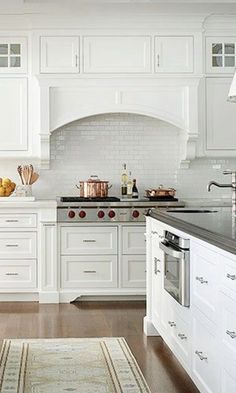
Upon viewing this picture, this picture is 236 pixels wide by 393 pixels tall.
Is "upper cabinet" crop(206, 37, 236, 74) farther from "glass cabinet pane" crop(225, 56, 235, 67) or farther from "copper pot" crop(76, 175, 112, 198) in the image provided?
"copper pot" crop(76, 175, 112, 198)

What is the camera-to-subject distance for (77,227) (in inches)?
291

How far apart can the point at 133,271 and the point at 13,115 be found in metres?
1.84

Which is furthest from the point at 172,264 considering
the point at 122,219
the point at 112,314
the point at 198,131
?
the point at 198,131

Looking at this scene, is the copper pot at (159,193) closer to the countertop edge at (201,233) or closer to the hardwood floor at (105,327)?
the hardwood floor at (105,327)

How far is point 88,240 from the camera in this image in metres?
7.40

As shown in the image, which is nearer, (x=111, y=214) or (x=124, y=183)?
(x=111, y=214)

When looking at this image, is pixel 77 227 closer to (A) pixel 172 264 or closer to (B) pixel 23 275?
(B) pixel 23 275

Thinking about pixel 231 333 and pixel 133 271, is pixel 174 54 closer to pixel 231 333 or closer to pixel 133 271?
pixel 133 271

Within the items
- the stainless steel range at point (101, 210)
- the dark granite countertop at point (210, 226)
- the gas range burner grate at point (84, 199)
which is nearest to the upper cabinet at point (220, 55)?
the stainless steel range at point (101, 210)

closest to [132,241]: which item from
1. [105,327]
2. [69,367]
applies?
[105,327]

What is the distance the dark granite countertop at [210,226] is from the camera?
3248mm

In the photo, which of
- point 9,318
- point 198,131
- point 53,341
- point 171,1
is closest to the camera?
point 53,341

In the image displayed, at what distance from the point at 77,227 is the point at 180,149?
1.38 m

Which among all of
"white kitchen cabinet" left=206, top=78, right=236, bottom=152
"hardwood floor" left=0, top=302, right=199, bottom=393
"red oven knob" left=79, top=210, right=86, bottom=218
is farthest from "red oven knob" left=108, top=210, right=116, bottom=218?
"white kitchen cabinet" left=206, top=78, right=236, bottom=152
